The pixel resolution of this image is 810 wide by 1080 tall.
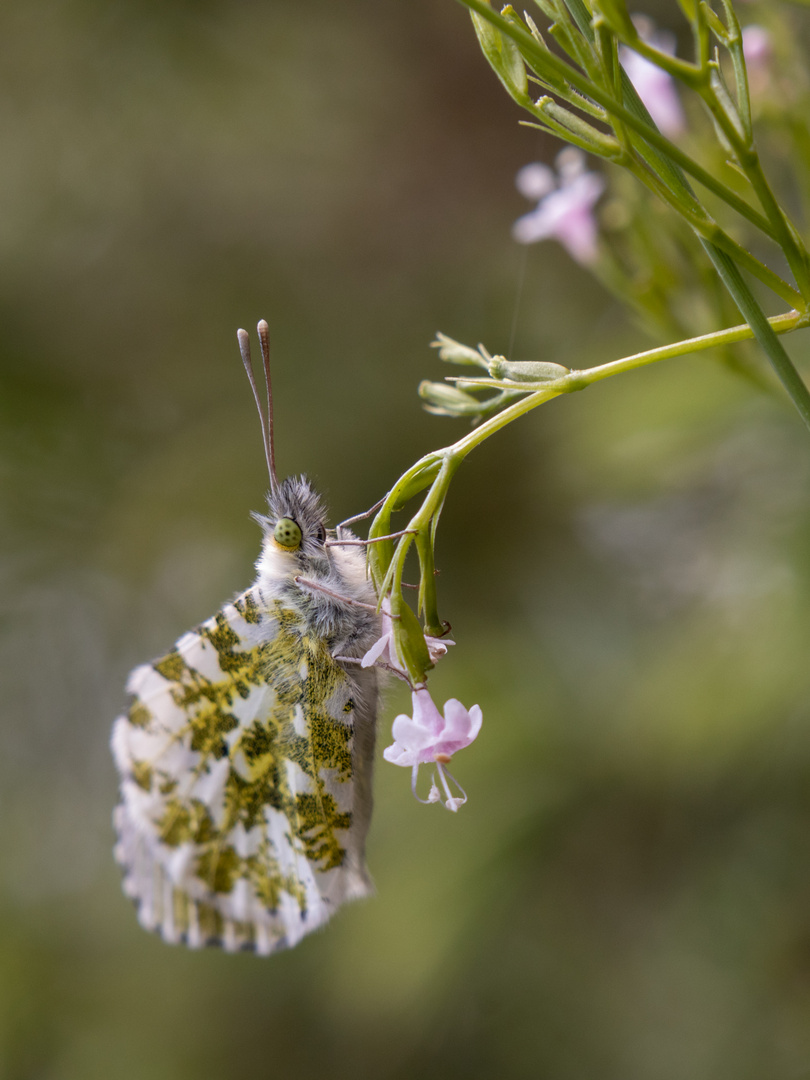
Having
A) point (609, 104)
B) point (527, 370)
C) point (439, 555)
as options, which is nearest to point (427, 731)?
point (527, 370)

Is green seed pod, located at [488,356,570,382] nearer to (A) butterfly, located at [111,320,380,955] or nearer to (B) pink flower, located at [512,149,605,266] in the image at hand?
(A) butterfly, located at [111,320,380,955]

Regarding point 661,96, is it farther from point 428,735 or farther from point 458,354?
point 428,735

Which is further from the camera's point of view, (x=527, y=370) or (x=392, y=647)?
(x=392, y=647)

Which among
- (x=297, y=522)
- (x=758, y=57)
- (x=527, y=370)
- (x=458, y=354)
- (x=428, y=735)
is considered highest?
(x=758, y=57)

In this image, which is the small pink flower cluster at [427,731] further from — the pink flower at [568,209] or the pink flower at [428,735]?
the pink flower at [568,209]

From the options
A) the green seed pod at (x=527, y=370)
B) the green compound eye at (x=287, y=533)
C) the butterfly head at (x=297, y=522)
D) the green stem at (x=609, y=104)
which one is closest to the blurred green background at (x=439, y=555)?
the butterfly head at (x=297, y=522)

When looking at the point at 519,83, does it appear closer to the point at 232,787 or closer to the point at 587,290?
the point at 232,787

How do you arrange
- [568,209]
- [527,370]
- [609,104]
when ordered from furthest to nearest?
[568,209]
[527,370]
[609,104]

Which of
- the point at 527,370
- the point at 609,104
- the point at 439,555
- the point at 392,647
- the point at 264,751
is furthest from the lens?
the point at 439,555
